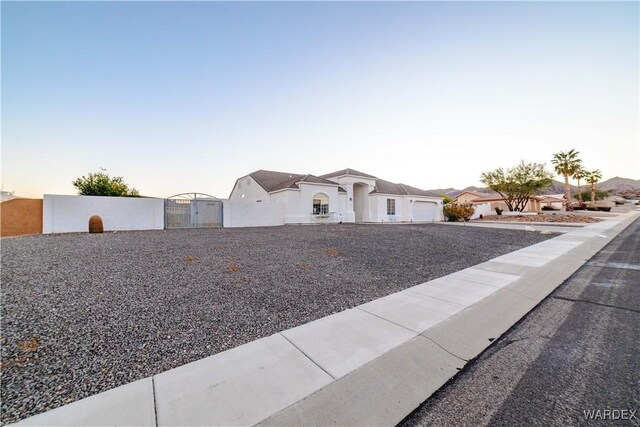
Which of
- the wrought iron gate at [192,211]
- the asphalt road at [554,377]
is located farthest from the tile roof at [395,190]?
the asphalt road at [554,377]

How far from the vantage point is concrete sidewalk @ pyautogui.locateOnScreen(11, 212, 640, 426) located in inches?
76.5

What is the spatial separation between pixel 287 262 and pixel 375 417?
5493 millimetres

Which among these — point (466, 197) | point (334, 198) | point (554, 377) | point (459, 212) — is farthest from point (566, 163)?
point (554, 377)

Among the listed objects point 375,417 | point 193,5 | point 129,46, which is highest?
point 193,5

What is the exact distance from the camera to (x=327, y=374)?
8.05 ft

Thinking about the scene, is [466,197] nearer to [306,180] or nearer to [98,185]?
[306,180]

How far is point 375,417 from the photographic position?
1.96 m

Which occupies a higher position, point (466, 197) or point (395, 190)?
point (466, 197)

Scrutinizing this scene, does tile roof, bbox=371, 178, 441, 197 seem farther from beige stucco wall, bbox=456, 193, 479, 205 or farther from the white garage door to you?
beige stucco wall, bbox=456, 193, 479, 205

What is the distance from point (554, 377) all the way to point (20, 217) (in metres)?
21.9

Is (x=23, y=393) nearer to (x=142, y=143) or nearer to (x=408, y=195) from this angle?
(x=142, y=143)

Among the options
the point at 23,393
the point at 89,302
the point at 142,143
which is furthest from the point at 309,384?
the point at 142,143

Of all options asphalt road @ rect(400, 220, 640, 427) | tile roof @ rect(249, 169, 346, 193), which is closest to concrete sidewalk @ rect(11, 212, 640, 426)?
asphalt road @ rect(400, 220, 640, 427)

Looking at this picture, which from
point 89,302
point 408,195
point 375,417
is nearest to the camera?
point 375,417
